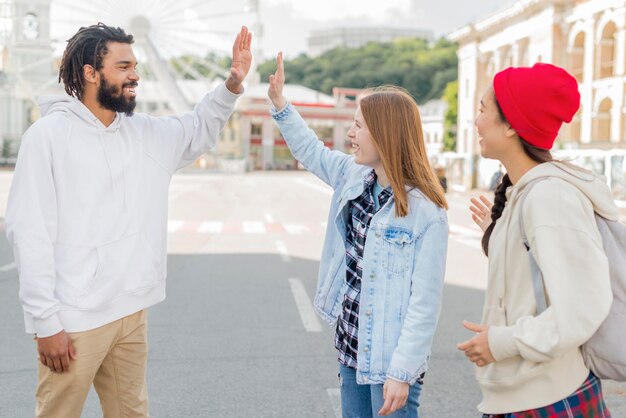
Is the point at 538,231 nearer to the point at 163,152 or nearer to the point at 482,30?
the point at 163,152

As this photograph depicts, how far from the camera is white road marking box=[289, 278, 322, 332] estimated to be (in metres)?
6.82

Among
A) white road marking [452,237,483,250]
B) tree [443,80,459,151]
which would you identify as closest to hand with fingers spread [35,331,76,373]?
white road marking [452,237,483,250]

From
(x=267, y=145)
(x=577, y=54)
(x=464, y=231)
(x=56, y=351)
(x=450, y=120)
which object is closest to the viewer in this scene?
(x=56, y=351)

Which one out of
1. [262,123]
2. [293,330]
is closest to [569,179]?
[293,330]

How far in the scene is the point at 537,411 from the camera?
200cm

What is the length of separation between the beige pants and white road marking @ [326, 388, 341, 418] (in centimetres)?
173

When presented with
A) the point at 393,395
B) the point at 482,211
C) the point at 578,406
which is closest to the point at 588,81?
the point at 482,211

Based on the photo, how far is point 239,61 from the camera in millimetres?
3135

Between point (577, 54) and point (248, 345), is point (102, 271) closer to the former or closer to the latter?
point (248, 345)

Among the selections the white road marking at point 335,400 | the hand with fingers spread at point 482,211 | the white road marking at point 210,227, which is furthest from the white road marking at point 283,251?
the hand with fingers spread at point 482,211

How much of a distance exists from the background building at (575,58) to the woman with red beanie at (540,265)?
25.5 m

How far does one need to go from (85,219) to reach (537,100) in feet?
5.36

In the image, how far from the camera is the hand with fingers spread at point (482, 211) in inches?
103

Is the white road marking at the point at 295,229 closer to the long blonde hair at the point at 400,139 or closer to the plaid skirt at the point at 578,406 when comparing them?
the long blonde hair at the point at 400,139
